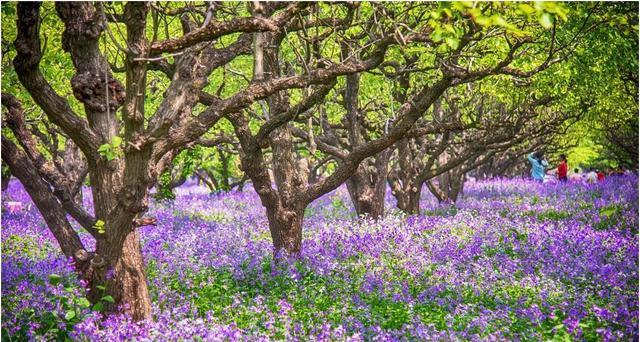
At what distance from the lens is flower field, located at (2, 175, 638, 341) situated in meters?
6.81

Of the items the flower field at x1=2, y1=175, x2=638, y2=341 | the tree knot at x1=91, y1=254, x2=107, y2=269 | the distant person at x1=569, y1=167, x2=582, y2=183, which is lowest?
the flower field at x1=2, y1=175, x2=638, y2=341

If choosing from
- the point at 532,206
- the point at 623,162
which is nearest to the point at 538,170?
the point at 623,162

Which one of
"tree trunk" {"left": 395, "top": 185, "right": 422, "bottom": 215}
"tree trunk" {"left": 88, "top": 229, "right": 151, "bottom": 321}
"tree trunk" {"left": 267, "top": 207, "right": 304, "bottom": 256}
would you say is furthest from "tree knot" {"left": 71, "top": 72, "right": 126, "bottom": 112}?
"tree trunk" {"left": 395, "top": 185, "right": 422, "bottom": 215}

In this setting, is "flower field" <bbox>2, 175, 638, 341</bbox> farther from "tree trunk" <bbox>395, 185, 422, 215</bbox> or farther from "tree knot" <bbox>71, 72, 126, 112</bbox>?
"tree trunk" <bbox>395, 185, 422, 215</bbox>

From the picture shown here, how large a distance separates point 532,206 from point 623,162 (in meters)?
19.7

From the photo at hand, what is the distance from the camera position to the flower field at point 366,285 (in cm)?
681

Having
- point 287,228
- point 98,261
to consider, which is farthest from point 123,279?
point 287,228

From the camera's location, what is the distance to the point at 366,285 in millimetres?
8961

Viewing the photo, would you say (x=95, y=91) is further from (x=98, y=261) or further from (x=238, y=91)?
(x=238, y=91)

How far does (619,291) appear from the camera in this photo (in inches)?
315

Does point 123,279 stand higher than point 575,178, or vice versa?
point 575,178

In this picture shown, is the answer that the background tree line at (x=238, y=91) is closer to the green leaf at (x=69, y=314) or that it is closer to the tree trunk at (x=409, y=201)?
the green leaf at (x=69, y=314)

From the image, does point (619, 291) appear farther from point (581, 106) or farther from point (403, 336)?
point (581, 106)

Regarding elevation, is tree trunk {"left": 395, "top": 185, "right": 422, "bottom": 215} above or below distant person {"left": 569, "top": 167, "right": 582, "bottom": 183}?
below
